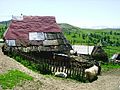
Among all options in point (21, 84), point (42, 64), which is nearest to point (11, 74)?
point (21, 84)

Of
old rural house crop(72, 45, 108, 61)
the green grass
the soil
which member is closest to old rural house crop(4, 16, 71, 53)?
the soil

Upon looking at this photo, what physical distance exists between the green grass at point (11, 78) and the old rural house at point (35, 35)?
53.2 ft

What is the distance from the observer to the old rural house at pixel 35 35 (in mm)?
40781

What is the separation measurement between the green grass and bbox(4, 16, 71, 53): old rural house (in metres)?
16.2

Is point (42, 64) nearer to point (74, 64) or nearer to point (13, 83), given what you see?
point (74, 64)

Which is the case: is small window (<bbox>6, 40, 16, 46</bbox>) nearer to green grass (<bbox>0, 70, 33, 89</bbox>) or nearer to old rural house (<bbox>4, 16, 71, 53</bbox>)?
old rural house (<bbox>4, 16, 71, 53</bbox>)

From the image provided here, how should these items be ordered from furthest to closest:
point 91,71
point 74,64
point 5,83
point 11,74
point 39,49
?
point 39,49 < point 74,64 < point 91,71 < point 11,74 < point 5,83

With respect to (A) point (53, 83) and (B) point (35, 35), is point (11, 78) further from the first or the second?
(B) point (35, 35)

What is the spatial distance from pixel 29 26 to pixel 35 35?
2143mm

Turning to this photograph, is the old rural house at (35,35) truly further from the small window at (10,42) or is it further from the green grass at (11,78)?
the green grass at (11,78)

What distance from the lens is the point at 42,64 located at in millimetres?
30828

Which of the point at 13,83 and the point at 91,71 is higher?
the point at 13,83

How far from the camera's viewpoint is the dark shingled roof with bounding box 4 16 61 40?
4181 centimetres

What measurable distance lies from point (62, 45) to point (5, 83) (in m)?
22.6
